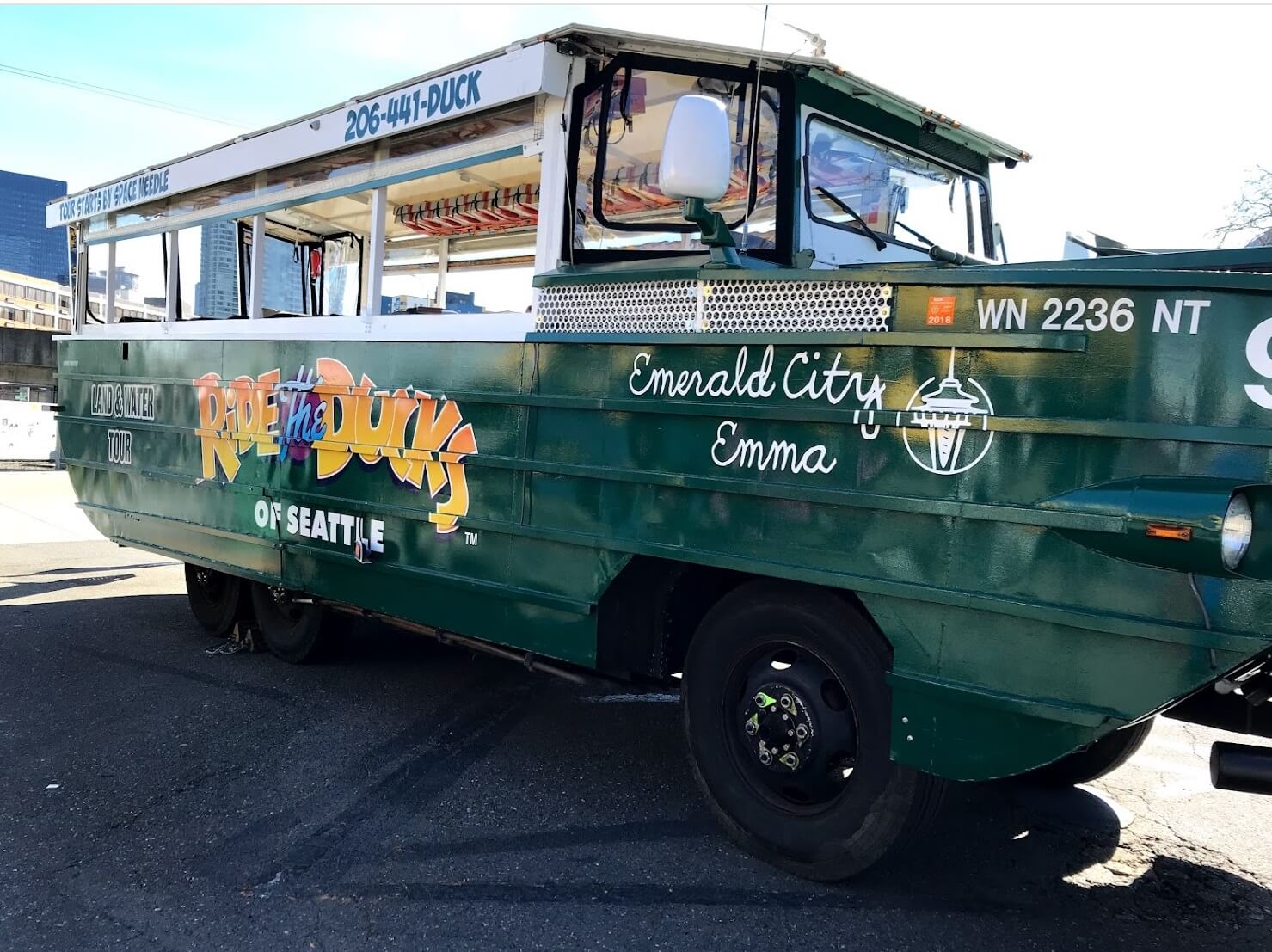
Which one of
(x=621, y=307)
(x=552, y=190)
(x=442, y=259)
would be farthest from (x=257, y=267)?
(x=621, y=307)

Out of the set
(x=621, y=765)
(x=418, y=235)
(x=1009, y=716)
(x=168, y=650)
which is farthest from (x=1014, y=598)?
(x=168, y=650)

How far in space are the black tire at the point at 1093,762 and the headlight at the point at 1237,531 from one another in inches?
57.4

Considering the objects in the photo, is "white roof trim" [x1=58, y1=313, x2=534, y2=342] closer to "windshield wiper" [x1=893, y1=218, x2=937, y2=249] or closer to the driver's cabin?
the driver's cabin

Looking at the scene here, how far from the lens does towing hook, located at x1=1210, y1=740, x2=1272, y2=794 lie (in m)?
2.58

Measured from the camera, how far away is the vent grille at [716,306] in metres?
2.89

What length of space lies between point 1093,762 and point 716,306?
2288 millimetres

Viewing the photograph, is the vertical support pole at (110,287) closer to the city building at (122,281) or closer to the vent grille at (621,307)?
the city building at (122,281)

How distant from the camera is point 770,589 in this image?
325 cm

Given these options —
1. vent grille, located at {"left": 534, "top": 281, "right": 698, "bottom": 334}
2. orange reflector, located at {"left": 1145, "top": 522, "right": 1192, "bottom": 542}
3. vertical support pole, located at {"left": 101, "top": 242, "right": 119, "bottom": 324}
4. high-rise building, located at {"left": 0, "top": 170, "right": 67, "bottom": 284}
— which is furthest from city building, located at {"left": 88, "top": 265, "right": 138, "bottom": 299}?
high-rise building, located at {"left": 0, "top": 170, "right": 67, "bottom": 284}

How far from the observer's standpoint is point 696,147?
2.86m

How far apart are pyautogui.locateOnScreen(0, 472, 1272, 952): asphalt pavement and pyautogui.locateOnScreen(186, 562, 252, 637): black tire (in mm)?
693

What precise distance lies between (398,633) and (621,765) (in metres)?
2.74

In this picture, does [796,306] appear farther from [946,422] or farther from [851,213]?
[851,213]

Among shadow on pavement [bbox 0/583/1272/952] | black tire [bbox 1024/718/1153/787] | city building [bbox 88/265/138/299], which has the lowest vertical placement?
shadow on pavement [bbox 0/583/1272/952]
